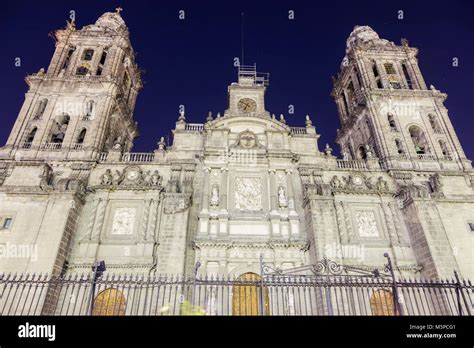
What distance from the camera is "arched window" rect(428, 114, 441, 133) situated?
1053 inches

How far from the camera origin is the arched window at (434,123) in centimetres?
2676

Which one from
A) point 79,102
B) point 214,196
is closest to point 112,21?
point 79,102

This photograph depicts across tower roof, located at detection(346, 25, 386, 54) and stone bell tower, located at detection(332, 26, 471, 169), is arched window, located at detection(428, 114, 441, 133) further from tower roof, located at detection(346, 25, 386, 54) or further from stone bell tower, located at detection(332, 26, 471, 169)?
tower roof, located at detection(346, 25, 386, 54)

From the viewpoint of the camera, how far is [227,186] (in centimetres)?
2156

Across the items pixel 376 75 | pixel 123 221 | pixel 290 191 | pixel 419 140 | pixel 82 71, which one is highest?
pixel 376 75

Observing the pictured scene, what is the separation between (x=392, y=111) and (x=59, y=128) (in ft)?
98.2

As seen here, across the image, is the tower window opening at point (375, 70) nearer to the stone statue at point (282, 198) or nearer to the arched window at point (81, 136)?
the stone statue at point (282, 198)

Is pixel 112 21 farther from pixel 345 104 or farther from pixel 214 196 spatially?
pixel 345 104

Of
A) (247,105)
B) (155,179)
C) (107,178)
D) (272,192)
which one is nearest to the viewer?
(107,178)

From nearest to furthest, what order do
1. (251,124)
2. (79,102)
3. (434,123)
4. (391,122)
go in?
1. (251,124)
2. (79,102)
3. (434,123)
4. (391,122)

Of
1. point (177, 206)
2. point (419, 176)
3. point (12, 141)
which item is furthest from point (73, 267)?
point (419, 176)

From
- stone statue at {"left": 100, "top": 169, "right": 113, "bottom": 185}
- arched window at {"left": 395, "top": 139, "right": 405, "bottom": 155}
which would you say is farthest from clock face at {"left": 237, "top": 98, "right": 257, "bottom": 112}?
arched window at {"left": 395, "top": 139, "right": 405, "bottom": 155}

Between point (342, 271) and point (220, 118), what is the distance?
14.7m
